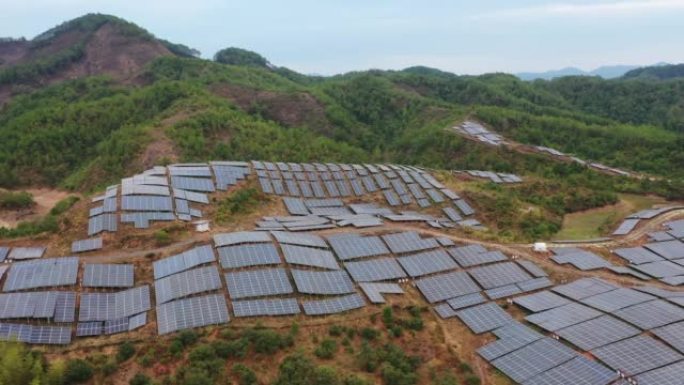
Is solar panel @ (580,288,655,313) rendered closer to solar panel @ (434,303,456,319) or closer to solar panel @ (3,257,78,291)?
solar panel @ (434,303,456,319)

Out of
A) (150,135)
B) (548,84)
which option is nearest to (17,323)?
(150,135)

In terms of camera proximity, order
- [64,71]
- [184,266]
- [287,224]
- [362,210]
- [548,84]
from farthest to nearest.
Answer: [548,84] → [64,71] → [362,210] → [287,224] → [184,266]

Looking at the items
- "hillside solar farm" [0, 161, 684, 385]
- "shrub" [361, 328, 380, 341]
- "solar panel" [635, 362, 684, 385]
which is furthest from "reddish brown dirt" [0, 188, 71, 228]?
"solar panel" [635, 362, 684, 385]

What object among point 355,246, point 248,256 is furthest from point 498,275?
point 248,256

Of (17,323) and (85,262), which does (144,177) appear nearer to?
(85,262)

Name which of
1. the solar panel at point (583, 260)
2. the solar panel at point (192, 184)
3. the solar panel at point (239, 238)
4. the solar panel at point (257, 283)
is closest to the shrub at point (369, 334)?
the solar panel at point (257, 283)

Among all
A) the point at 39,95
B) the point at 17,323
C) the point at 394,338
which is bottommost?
the point at 394,338

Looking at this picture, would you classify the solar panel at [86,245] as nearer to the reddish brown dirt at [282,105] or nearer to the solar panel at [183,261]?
the solar panel at [183,261]
